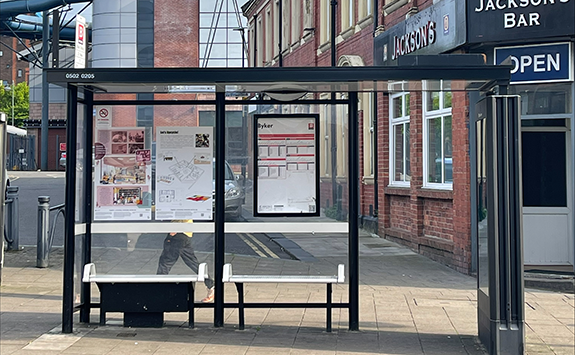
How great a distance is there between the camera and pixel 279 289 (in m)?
9.43

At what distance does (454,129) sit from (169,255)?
6.12m

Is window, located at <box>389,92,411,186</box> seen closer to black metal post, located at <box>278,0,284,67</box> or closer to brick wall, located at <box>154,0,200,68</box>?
black metal post, located at <box>278,0,284,67</box>

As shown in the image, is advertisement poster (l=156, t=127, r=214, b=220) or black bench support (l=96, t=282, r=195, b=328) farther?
advertisement poster (l=156, t=127, r=214, b=220)


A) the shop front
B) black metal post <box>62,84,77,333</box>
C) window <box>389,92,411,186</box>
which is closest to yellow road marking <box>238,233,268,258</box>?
window <box>389,92,411,186</box>

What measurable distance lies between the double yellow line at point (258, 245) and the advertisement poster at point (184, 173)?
18.0ft

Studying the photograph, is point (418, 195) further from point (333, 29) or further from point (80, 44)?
point (333, 29)

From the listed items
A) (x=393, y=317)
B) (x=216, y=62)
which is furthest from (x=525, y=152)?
(x=216, y=62)

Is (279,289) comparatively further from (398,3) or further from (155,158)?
(398,3)

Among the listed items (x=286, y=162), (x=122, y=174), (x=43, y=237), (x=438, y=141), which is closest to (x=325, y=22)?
(x=438, y=141)

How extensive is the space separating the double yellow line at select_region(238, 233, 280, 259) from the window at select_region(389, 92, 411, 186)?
10.6 ft

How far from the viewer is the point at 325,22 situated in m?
21.7

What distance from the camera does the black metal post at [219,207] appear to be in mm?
7008

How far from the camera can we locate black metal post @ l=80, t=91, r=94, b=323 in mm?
7199

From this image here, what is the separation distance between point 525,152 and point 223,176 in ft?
18.6
